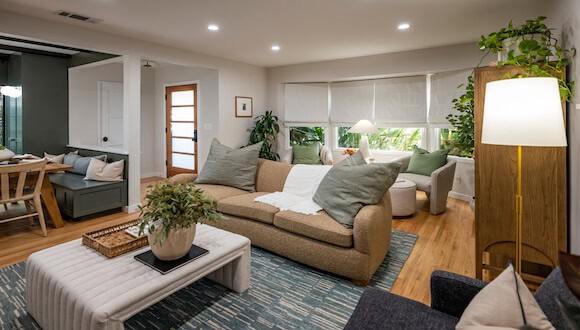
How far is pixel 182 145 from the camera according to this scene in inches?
269

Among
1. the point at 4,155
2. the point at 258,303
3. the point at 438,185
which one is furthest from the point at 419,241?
the point at 4,155

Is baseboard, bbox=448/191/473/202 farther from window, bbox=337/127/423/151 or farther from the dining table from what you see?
the dining table

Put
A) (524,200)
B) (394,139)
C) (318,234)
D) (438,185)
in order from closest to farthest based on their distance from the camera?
1. (524,200)
2. (318,234)
3. (438,185)
4. (394,139)

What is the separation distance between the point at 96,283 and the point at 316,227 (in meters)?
1.49

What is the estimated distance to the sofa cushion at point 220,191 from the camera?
3.38 m

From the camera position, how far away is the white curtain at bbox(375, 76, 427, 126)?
5328mm

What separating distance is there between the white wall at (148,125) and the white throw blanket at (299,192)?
15.7 feet

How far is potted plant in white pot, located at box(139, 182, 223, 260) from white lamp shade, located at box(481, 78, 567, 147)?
5.69ft

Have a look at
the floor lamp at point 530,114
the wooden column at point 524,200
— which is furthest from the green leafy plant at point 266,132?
the floor lamp at point 530,114

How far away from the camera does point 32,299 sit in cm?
193

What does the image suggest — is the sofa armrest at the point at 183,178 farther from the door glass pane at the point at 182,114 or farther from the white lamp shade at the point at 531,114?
the white lamp shade at the point at 531,114

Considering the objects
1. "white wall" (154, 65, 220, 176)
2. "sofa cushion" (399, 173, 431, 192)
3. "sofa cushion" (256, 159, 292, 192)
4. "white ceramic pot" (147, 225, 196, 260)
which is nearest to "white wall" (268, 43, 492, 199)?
"sofa cushion" (399, 173, 431, 192)

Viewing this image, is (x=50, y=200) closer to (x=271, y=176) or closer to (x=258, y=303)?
(x=271, y=176)

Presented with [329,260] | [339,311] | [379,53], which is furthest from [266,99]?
[339,311]
